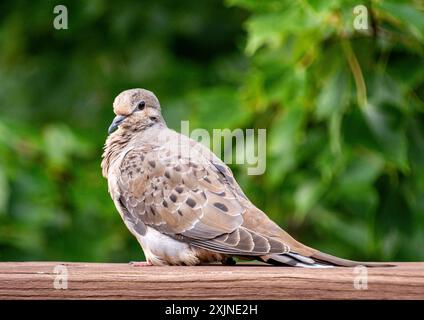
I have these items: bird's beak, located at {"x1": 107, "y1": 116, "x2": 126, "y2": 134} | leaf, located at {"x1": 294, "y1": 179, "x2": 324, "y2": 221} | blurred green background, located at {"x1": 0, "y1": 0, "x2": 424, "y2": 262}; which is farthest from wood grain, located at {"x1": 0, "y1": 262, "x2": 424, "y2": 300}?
leaf, located at {"x1": 294, "y1": 179, "x2": 324, "y2": 221}

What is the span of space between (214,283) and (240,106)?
2687mm

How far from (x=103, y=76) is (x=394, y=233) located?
13.4 ft

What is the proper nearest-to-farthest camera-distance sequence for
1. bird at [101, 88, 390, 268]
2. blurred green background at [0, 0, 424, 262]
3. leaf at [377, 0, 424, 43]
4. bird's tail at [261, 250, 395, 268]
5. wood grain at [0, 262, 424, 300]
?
wood grain at [0, 262, 424, 300]
bird's tail at [261, 250, 395, 268]
bird at [101, 88, 390, 268]
leaf at [377, 0, 424, 43]
blurred green background at [0, 0, 424, 262]

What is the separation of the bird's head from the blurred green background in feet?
3.72

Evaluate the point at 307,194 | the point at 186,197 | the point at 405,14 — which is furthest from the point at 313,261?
the point at 307,194

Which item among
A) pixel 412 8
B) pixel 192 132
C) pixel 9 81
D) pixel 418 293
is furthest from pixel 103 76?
pixel 418 293

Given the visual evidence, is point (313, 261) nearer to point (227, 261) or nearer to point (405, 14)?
point (227, 261)

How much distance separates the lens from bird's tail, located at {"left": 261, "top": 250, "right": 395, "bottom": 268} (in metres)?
3.47

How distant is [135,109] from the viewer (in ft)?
12.5

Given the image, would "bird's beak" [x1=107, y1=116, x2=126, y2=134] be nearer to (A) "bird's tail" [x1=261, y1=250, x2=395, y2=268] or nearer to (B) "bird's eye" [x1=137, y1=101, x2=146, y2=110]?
(B) "bird's eye" [x1=137, y1=101, x2=146, y2=110]

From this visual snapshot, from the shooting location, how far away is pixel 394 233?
551cm

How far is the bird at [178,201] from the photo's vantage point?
3674 millimetres

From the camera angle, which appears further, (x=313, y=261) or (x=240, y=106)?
(x=240, y=106)

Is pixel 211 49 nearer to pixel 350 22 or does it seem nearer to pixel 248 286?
pixel 350 22
